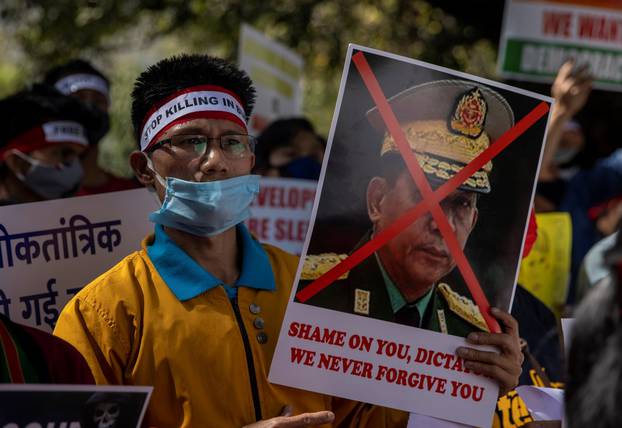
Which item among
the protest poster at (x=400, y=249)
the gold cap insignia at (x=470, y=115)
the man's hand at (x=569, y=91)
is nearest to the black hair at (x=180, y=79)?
the protest poster at (x=400, y=249)

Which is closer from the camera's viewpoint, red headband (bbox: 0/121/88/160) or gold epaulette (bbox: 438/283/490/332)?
gold epaulette (bbox: 438/283/490/332)

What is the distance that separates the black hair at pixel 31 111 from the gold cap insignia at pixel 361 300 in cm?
236

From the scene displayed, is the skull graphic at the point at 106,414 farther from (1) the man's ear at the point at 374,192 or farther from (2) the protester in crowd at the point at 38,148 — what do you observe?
(2) the protester in crowd at the point at 38,148

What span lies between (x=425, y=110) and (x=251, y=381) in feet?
2.70

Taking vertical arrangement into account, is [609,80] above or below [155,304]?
above

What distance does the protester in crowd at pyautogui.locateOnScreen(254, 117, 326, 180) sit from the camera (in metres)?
6.57

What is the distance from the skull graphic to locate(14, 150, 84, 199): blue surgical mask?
98.1 inches

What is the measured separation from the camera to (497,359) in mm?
2895

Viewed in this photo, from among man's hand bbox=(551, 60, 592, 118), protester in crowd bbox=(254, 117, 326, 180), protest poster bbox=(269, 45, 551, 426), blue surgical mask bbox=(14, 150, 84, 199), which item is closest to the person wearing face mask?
protest poster bbox=(269, 45, 551, 426)

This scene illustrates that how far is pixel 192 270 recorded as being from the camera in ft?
9.45

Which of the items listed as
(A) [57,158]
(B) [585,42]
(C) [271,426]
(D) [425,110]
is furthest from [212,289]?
(B) [585,42]

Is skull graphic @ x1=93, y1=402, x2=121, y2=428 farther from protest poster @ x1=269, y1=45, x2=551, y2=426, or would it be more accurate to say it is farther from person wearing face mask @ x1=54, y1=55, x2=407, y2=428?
protest poster @ x1=269, y1=45, x2=551, y2=426

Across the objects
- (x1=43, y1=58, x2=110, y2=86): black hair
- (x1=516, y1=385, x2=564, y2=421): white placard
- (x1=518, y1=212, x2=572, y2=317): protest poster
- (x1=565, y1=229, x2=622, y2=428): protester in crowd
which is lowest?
(x1=565, y1=229, x2=622, y2=428): protester in crowd

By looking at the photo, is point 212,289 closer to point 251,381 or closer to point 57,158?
point 251,381
